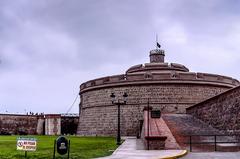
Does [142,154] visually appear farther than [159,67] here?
No

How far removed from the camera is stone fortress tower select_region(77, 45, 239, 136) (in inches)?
1537

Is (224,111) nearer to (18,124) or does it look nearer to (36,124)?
(36,124)

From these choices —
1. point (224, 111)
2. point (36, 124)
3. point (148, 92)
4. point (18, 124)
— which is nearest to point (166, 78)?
point (148, 92)

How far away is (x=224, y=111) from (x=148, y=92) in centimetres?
1495

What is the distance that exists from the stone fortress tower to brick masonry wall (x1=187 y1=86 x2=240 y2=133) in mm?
8733

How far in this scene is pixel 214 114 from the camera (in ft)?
88.4

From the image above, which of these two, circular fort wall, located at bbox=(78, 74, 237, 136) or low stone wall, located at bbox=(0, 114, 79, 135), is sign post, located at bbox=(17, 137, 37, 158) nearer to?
circular fort wall, located at bbox=(78, 74, 237, 136)

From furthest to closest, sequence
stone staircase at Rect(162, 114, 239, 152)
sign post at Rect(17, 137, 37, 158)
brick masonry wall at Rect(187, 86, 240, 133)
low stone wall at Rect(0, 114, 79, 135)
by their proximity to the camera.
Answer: low stone wall at Rect(0, 114, 79, 135) < brick masonry wall at Rect(187, 86, 240, 133) < stone staircase at Rect(162, 114, 239, 152) < sign post at Rect(17, 137, 37, 158)

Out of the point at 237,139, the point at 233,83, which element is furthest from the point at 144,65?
the point at 237,139

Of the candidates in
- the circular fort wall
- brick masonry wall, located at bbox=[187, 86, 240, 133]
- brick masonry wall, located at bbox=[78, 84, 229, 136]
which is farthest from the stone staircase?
the circular fort wall

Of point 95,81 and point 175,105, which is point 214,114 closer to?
point 175,105

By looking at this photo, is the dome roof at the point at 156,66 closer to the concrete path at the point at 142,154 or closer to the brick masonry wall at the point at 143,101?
the brick masonry wall at the point at 143,101

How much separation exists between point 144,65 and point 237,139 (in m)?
23.5

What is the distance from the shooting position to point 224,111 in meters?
24.8
